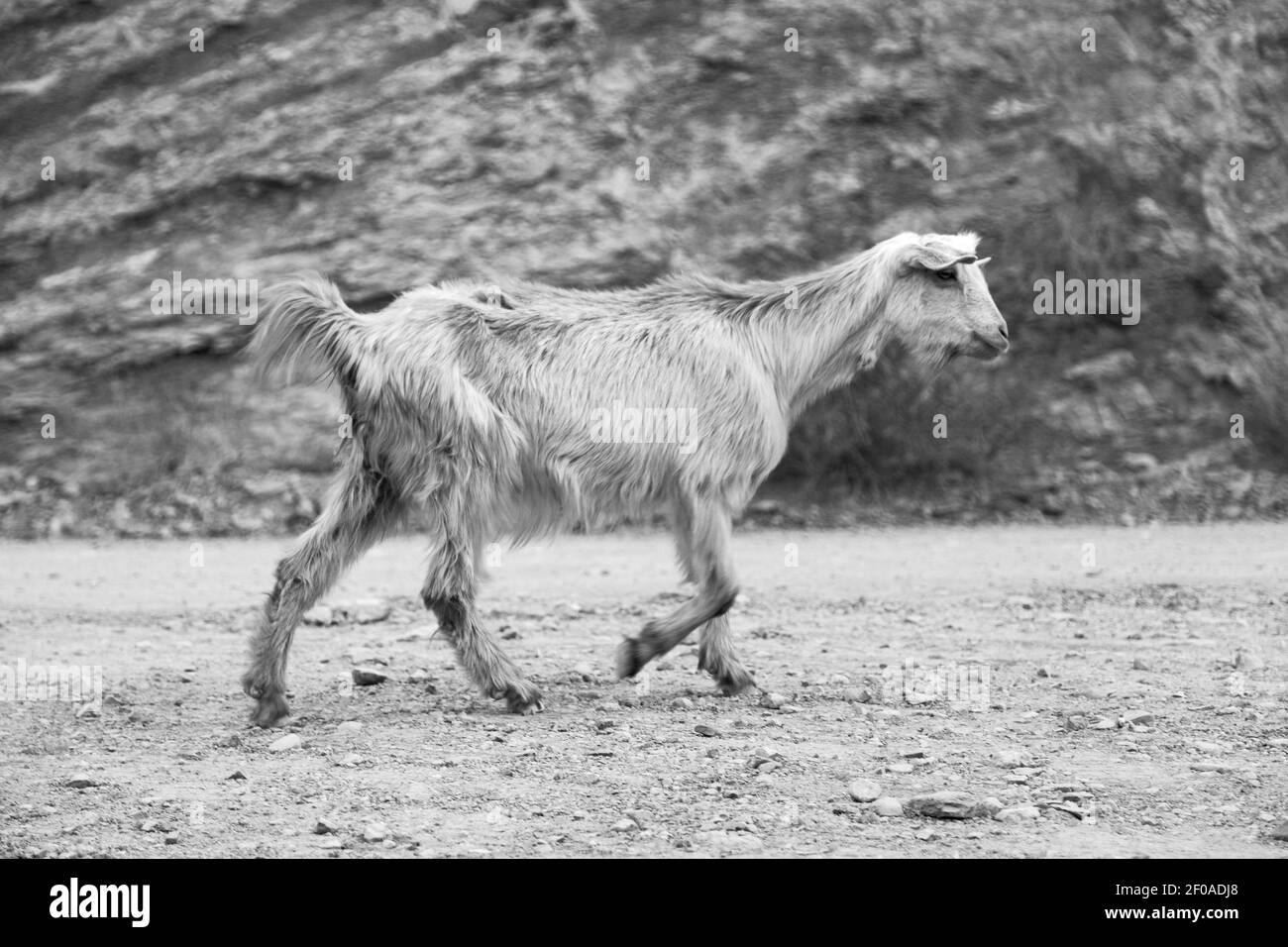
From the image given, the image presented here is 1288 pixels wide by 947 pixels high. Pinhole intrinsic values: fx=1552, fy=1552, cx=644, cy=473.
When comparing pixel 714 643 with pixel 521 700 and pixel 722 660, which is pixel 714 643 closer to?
pixel 722 660

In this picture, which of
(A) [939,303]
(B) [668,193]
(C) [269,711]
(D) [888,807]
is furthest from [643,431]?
(B) [668,193]

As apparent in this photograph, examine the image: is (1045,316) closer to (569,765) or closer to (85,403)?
(85,403)

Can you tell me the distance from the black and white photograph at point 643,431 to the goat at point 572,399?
2cm

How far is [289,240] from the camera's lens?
520 inches

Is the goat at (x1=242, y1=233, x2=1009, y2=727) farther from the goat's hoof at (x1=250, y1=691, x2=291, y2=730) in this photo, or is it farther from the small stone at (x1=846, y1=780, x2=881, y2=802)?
the small stone at (x1=846, y1=780, x2=881, y2=802)

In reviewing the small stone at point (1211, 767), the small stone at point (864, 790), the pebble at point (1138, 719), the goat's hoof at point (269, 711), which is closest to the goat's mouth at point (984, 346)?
the pebble at point (1138, 719)

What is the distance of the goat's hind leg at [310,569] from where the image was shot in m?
6.27

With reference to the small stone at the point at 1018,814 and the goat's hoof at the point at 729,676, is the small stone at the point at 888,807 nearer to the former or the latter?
the small stone at the point at 1018,814

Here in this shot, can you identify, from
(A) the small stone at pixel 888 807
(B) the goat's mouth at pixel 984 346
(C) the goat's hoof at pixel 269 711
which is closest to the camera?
(A) the small stone at pixel 888 807

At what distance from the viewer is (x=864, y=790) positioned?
5141 mm

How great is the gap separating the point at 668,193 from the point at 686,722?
26.8 feet

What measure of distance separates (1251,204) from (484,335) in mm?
9735

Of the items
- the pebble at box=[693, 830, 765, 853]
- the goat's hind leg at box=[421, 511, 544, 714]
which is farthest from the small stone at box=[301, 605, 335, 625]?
the pebble at box=[693, 830, 765, 853]

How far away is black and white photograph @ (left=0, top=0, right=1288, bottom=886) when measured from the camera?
545cm
